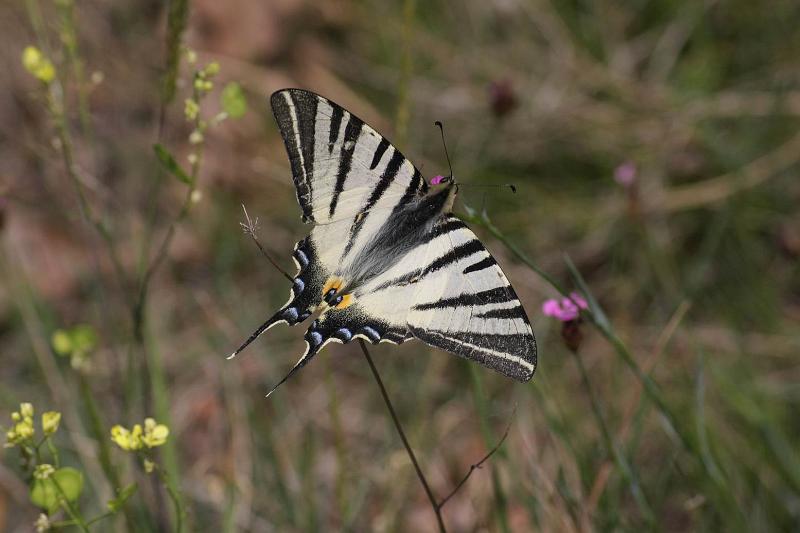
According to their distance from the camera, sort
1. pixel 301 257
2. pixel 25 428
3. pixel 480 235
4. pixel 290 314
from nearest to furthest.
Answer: pixel 25 428
pixel 290 314
pixel 301 257
pixel 480 235

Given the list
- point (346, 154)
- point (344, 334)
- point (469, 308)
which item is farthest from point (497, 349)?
point (346, 154)

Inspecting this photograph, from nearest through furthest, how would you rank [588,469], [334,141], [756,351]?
[334,141]
[588,469]
[756,351]

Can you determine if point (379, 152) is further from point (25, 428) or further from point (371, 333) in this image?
point (25, 428)

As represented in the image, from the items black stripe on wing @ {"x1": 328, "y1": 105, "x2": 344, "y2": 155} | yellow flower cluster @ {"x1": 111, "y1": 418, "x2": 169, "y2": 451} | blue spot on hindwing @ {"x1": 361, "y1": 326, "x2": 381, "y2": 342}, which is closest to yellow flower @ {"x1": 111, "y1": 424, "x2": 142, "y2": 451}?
yellow flower cluster @ {"x1": 111, "y1": 418, "x2": 169, "y2": 451}

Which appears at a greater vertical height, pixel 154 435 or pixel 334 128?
pixel 334 128

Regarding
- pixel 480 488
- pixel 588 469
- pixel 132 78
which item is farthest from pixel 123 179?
pixel 588 469

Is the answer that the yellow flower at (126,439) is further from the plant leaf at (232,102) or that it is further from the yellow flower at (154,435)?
the plant leaf at (232,102)

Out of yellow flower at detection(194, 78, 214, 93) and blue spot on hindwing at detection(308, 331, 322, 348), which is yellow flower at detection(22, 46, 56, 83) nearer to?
yellow flower at detection(194, 78, 214, 93)

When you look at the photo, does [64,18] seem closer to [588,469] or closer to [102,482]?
[102,482]
